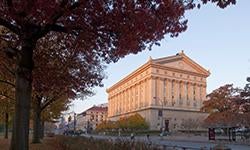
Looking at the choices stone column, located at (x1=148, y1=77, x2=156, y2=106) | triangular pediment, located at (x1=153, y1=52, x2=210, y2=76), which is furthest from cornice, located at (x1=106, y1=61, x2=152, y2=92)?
stone column, located at (x1=148, y1=77, x2=156, y2=106)

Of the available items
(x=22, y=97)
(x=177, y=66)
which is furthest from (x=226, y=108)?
(x=22, y=97)

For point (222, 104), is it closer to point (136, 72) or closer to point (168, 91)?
point (168, 91)

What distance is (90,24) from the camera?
40.4 feet

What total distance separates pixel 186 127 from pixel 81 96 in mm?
94306

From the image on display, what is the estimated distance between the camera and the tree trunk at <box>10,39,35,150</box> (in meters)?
13.7

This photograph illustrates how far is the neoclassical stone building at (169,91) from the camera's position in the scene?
15173cm

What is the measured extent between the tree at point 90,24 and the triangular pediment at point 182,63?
141178 mm

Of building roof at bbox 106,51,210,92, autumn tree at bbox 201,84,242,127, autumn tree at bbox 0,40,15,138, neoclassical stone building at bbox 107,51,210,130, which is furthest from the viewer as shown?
building roof at bbox 106,51,210,92

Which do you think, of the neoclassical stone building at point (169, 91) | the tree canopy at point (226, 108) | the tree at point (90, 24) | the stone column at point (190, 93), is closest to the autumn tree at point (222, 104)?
the tree canopy at point (226, 108)

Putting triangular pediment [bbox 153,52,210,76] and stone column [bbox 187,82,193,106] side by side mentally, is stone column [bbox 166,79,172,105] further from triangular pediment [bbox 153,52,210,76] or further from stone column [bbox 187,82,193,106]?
stone column [bbox 187,82,193,106]

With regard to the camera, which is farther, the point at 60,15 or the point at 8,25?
the point at 8,25

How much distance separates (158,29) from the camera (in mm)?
11727

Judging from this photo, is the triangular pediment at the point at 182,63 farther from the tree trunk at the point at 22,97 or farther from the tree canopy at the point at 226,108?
the tree trunk at the point at 22,97

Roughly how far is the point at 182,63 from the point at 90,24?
15407 cm
